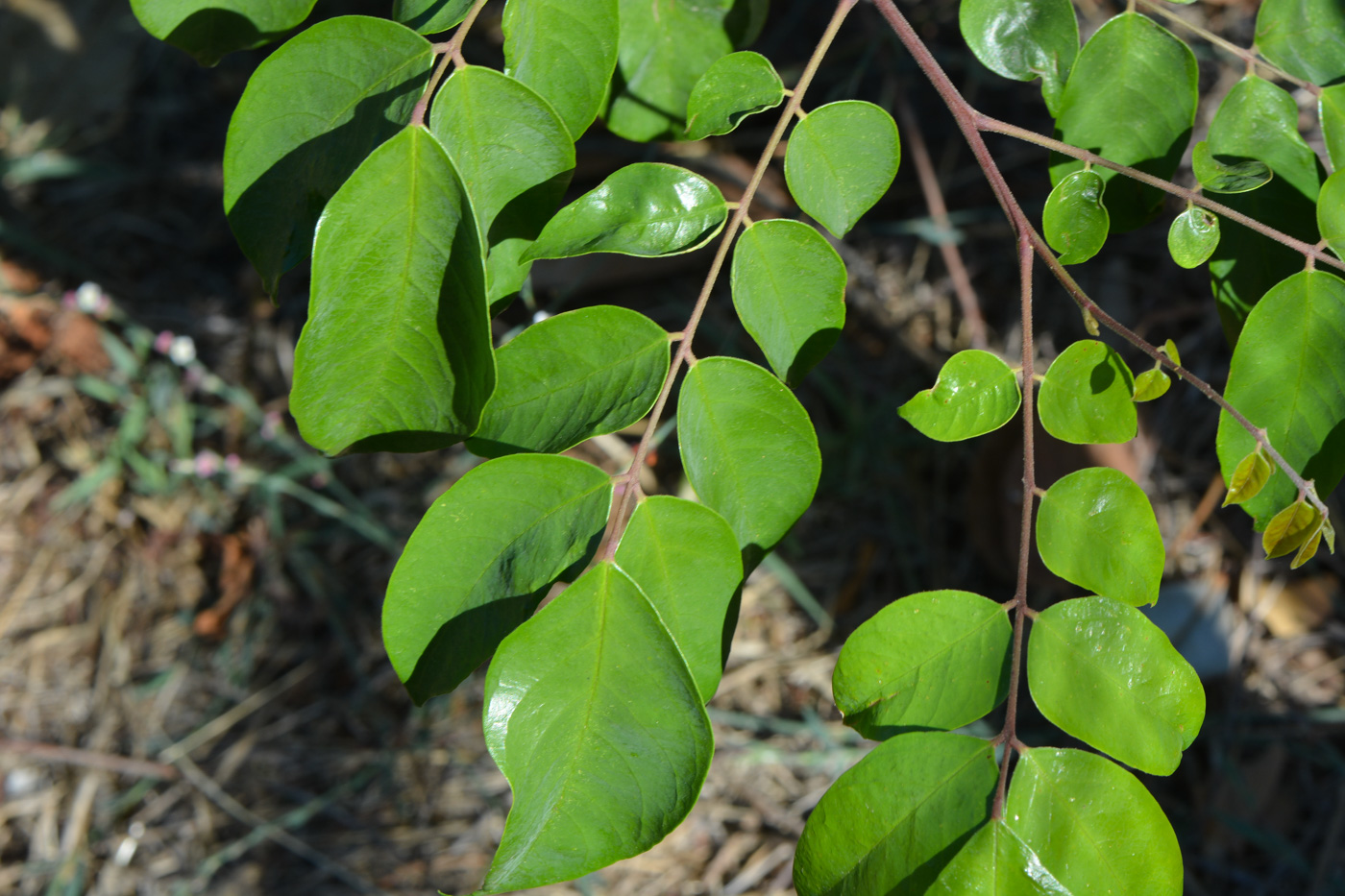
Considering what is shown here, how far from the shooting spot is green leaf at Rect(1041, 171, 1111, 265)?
70 cm

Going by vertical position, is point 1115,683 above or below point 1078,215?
below

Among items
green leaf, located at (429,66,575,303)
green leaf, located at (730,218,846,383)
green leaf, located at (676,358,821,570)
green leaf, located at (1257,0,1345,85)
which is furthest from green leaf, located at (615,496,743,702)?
green leaf, located at (1257,0,1345,85)

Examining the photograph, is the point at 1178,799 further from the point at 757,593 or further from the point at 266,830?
the point at 266,830

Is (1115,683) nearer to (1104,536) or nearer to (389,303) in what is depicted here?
(1104,536)

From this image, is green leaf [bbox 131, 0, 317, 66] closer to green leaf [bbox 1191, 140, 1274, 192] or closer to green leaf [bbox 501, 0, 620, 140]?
green leaf [bbox 501, 0, 620, 140]

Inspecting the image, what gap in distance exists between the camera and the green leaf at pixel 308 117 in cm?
68

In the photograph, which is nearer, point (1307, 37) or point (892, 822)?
point (892, 822)

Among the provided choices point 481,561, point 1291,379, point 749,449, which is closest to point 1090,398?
point 1291,379

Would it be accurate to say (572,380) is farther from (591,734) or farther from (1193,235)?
(1193,235)

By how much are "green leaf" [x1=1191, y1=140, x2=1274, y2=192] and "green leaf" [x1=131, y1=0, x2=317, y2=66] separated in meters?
0.74

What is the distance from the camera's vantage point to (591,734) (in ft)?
2.01

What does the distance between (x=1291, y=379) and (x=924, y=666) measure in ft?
1.16

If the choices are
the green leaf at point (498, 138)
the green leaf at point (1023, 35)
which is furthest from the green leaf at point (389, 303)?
the green leaf at point (1023, 35)

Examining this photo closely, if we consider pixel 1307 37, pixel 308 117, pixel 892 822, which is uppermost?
pixel 1307 37
